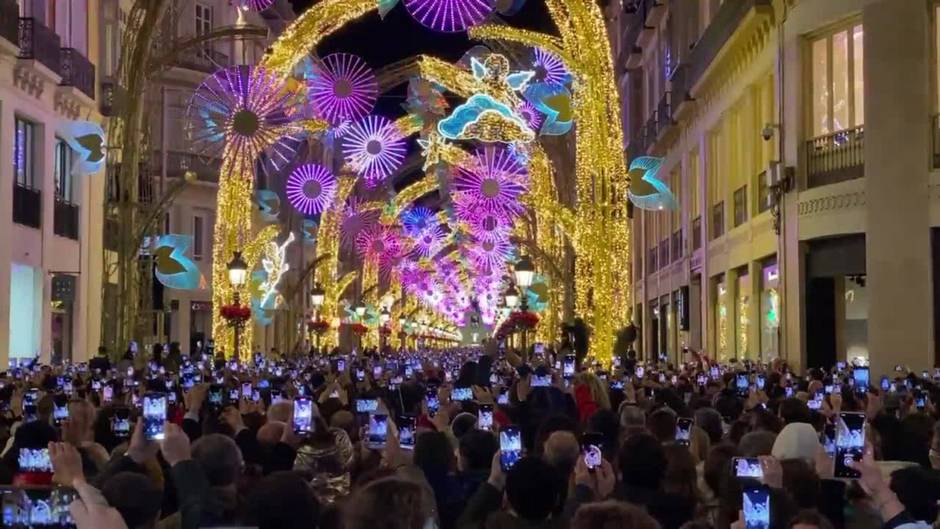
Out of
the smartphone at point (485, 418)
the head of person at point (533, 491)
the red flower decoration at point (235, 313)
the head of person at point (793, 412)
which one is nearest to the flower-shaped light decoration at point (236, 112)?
the red flower decoration at point (235, 313)

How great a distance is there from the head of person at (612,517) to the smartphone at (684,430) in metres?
6.40

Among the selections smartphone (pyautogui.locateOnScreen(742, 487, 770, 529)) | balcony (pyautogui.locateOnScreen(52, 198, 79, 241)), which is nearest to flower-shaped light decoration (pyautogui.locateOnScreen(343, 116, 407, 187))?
balcony (pyautogui.locateOnScreen(52, 198, 79, 241))

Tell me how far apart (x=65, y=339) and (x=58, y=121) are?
17.3 feet

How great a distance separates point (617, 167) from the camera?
28.5m

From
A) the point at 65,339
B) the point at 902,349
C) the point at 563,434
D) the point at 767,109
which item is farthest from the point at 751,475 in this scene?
the point at 65,339

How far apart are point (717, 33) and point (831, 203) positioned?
9.53m

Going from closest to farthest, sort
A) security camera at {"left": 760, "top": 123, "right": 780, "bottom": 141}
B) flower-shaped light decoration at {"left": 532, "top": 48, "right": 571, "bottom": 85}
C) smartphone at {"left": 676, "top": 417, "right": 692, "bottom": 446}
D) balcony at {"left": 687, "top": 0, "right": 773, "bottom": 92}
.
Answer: smartphone at {"left": 676, "top": 417, "right": 692, "bottom": 446}, security camera at {"left": 760, "top": 123, "right": 780, "bottom": 141}, balcony at {"left": 687, "top": 0, "right": 773, "bottom": 92}, flower-shaped light decoration at {"left": 532, "top": 48, "right": 571, "bottom": 85}

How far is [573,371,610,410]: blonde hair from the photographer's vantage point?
16.4 metres

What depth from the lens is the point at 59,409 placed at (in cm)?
1386

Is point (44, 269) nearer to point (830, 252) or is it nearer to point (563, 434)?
point (830, 252)

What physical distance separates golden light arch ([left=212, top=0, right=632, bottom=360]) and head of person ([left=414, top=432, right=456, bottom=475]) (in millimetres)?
18475

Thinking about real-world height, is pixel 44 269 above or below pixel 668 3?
below

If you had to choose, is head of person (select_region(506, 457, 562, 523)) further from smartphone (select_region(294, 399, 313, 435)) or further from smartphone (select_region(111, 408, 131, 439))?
smartphone (select_region(111, 408, 131, 439))

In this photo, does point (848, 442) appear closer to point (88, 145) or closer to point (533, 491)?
point (533, 491)
